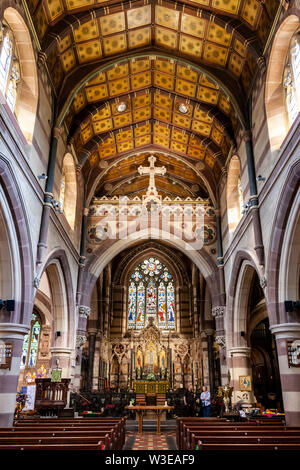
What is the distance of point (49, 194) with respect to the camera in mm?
12273

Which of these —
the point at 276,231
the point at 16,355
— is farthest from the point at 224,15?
the point at 16,355

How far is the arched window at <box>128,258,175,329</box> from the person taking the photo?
27.1 meters

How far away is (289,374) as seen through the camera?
959cm

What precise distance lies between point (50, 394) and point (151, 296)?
15319 mm

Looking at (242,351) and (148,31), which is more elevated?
(148,31)

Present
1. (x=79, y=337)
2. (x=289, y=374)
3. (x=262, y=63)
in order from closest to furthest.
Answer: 1. (x=289, y=374)
2. (x=262, y=63)
3. (x=79, y=337)

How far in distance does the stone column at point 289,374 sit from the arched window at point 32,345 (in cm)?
1632

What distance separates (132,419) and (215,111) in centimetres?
1408

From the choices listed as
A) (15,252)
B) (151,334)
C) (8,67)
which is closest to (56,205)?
(15,252)

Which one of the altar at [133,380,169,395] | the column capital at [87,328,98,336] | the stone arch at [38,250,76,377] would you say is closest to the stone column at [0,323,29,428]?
the stone arch at [38,250,76,377]

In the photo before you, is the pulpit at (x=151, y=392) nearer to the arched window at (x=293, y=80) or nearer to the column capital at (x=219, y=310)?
the column capital at (x=219, y=310)

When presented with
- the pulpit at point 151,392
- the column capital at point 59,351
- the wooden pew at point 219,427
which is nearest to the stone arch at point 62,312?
the column capital at point 59,351

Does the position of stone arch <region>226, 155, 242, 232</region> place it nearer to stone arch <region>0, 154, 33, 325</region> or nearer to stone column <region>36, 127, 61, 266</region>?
stone column <region>36, 127, 61, 266</region>

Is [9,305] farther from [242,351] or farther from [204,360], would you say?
[204,360]
